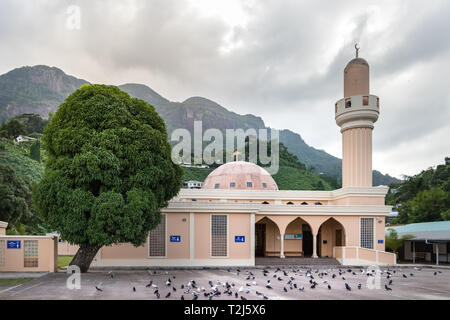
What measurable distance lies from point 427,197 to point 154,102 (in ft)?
416

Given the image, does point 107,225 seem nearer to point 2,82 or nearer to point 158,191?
point 158,191

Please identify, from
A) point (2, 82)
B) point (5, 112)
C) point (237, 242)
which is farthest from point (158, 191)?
point (2, 82)

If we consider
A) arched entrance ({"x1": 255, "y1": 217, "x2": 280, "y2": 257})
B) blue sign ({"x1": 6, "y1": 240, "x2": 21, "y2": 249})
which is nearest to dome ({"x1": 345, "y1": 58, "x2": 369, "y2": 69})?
arched entrance ({"x1": 255, "y1": 217, "x2": 280, "y2": 257})

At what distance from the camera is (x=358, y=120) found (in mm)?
27969

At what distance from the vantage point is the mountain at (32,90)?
107m

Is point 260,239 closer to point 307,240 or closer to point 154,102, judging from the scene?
point 307,240

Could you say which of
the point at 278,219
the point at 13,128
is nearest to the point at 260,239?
the point at 278,219

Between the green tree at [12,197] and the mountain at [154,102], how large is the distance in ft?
247

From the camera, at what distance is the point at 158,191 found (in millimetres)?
17078

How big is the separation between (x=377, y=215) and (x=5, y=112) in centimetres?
10425

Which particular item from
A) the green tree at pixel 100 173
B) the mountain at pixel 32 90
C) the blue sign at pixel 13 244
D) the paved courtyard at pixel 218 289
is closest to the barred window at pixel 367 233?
the paved courtyard at pixel 218 289

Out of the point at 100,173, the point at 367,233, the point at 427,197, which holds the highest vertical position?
the point at 100,173

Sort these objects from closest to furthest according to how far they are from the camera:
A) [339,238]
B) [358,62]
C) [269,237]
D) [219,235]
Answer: [219,235] < [339,238] < [269,237] < [358,62]

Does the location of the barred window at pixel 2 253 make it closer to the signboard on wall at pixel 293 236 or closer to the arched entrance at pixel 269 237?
the arched entrance at pixel 269 237
